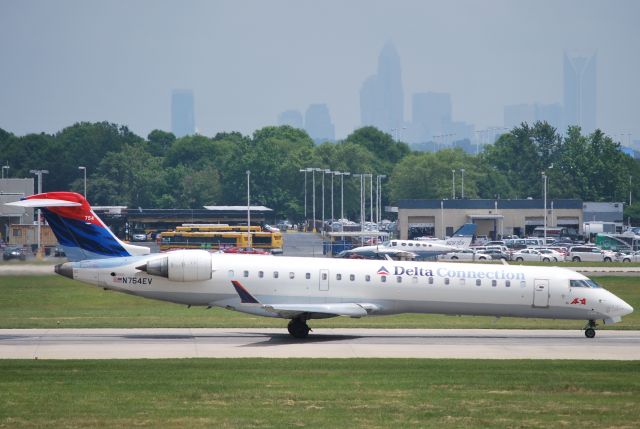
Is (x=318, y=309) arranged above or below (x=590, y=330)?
above

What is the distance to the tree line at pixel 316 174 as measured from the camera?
553 feet

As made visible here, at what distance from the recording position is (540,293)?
38.4m

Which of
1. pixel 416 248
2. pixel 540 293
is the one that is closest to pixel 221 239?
pixel 416 248

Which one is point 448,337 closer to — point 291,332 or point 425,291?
point 425,291

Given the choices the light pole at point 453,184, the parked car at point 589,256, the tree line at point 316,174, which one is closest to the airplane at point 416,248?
the parked car at point 589,256

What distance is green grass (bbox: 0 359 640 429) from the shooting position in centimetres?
2319

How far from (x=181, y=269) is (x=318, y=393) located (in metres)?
12.7

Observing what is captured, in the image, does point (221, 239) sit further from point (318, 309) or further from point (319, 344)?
point (319, 344)

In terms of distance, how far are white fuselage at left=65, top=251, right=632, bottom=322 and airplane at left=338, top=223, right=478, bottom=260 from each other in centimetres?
4616

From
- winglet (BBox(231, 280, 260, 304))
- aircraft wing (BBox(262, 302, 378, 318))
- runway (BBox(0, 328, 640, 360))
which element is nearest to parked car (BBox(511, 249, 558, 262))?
runway (BBox(0, 328, 640, 360))

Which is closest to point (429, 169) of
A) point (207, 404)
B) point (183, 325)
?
point (183, 325)

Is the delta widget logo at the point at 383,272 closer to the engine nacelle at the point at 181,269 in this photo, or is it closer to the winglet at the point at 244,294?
the winglet at the point at 244,294

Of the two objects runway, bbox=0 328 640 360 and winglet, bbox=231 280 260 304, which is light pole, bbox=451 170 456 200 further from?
winglet, bbox=231 280 260 304

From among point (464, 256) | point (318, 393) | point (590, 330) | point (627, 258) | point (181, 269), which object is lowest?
point (318, 393)
